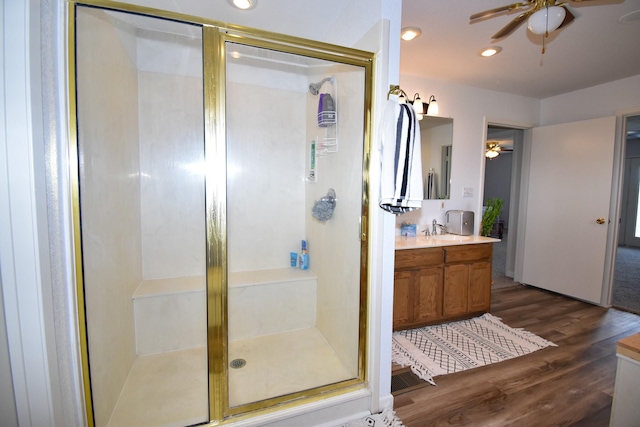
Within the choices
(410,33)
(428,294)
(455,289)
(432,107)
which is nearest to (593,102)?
(432,107)

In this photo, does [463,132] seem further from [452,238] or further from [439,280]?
[439,280]

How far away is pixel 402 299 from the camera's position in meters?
2.46

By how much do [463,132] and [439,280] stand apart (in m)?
1.81

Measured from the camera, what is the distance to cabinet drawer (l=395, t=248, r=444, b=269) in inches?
95.3

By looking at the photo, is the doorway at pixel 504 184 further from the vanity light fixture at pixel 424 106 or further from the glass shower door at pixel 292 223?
the glass shower door at pixel 292 223

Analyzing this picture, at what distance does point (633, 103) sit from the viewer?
3.00 m

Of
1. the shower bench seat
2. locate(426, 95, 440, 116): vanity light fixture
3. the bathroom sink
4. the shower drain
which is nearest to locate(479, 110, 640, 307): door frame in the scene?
the bathroom sink

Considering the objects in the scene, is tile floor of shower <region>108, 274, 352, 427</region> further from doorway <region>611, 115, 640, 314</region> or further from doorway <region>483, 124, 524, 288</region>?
doorway <region>611, 115, 640, 314</region>

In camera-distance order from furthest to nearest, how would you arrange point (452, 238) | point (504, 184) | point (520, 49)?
1. point (504, 184)
2. point (452, 238)
3. point (520, 49)

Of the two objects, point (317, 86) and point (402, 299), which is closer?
point (317, 86)

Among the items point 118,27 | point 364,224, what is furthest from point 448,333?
point 118,27

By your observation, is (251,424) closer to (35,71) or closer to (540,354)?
(35,71)

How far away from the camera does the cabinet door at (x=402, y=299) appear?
7.97 ft

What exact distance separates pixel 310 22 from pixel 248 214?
5.22ft
